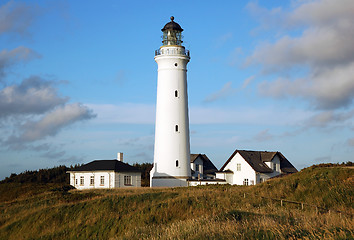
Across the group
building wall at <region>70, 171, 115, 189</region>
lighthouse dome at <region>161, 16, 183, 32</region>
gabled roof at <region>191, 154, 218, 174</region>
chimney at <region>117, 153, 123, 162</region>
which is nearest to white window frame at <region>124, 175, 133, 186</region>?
building wall at <region>70, 171, 115, 189</region>

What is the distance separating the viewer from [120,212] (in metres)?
26.2

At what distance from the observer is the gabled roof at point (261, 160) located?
5155 centimetres

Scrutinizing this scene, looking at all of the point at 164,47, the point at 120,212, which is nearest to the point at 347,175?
the point at 120,212

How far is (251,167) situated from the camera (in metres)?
50.6

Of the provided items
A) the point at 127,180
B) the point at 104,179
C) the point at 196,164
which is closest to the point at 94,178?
the point at 104,179

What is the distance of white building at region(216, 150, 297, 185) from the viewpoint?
50750 mm

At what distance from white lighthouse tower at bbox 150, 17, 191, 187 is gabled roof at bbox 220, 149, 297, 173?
36.4 ft

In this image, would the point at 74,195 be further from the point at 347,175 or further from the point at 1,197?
the point at 347,175

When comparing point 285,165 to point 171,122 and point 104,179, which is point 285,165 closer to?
point 171,122

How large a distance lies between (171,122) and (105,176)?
9.12 meters

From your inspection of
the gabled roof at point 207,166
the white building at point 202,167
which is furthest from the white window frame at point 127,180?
the gabled roof at point 207,166

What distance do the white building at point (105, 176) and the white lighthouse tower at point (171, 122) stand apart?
316 cm

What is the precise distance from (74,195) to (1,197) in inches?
549

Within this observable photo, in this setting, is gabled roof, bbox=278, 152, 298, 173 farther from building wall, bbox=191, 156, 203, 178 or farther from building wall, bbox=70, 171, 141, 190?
building wall, bbox=70, 171, 141, 190
